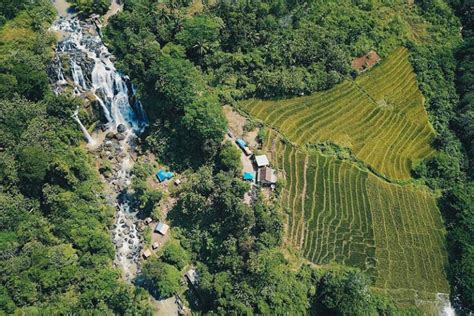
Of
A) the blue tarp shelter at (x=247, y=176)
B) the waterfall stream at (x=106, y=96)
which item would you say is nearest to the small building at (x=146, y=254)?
the waterfall stream at (x=106, y=96)

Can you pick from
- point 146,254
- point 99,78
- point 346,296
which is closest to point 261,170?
point 146,254

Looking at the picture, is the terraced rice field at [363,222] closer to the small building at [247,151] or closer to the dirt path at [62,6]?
the small building at [247,151]

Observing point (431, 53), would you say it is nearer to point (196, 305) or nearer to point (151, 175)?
point (151, 175)

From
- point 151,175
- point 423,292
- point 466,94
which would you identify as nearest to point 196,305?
point 151,175

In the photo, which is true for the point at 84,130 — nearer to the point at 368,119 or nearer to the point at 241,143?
the point at 241,143

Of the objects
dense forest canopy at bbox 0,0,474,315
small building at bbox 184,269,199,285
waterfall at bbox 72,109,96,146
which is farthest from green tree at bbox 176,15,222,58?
small building at bbox 184,269,199,285

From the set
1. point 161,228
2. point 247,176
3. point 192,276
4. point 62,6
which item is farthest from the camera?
point 62,6
